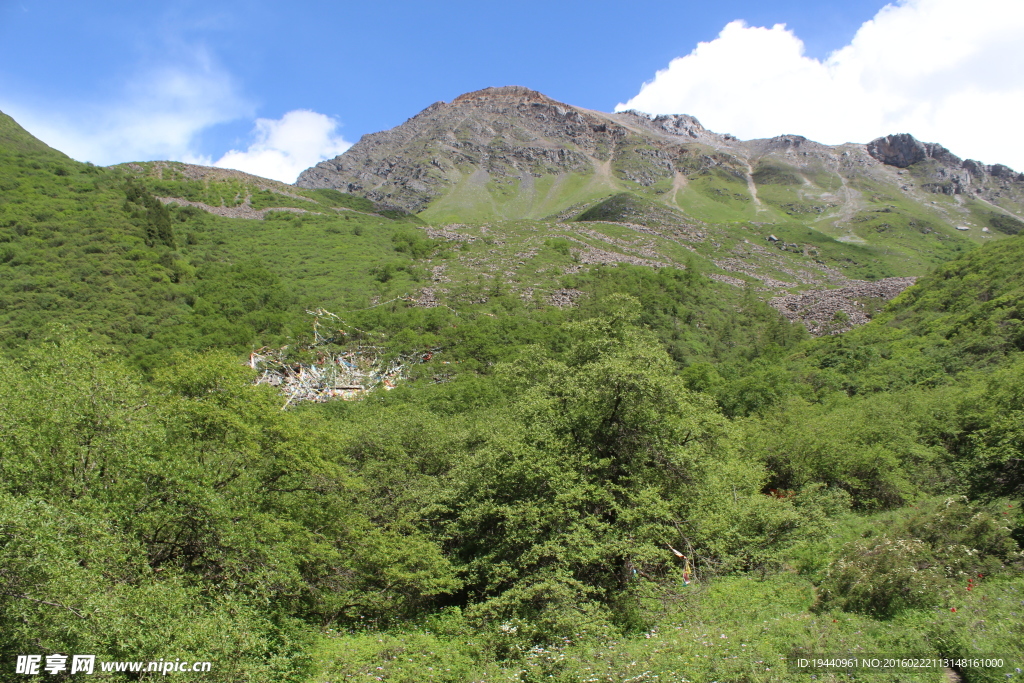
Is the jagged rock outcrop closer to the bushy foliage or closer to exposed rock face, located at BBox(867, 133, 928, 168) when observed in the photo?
exposed rock face, located at BBox(867, 133, 928, 168)

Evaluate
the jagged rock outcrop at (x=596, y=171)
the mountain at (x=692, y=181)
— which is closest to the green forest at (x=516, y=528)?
the mountain at (x=692, y=181)

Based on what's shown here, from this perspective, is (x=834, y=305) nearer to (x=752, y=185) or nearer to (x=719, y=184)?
(x=719, y=184)

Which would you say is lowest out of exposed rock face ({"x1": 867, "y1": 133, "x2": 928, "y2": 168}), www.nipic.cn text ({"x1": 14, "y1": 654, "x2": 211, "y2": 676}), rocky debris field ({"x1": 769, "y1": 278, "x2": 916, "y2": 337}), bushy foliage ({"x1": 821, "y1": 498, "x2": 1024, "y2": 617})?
www.nipic.cn text ({"x1": 14, "y1": 654, "x2": 211, "y2": 676})

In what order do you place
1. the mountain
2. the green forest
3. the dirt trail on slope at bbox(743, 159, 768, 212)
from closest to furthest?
the green forest, the mountain, the dirt trail on slope at bbox(743, 159, 768, 212)

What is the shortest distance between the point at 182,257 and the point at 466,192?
112050 mm

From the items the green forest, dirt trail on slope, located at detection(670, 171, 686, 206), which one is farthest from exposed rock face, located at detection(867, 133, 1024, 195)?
the green forest

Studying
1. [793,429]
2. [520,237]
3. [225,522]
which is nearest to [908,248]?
[520,237]

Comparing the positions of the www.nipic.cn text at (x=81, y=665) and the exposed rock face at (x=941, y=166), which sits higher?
the exposed rock face at (x=941, y=166)

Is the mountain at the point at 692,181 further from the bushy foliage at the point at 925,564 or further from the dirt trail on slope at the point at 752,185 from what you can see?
the bushy foliage at the point at 925,564

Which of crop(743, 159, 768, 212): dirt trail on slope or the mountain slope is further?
crop(743, 159, 768, 212): dirt trail on slope

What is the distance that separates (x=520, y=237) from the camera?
79875mm

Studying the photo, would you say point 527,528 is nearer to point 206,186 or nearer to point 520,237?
point 520,237

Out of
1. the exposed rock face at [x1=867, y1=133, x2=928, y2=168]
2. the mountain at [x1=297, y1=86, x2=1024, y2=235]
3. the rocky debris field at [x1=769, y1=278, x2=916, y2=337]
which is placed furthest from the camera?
the exposed rock face at [x1=867, y1=133, x2=928, y2=168]

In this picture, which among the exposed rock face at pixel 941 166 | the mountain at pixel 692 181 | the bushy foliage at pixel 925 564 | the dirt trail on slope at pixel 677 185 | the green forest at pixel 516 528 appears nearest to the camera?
the green forest at pixel 516 528
